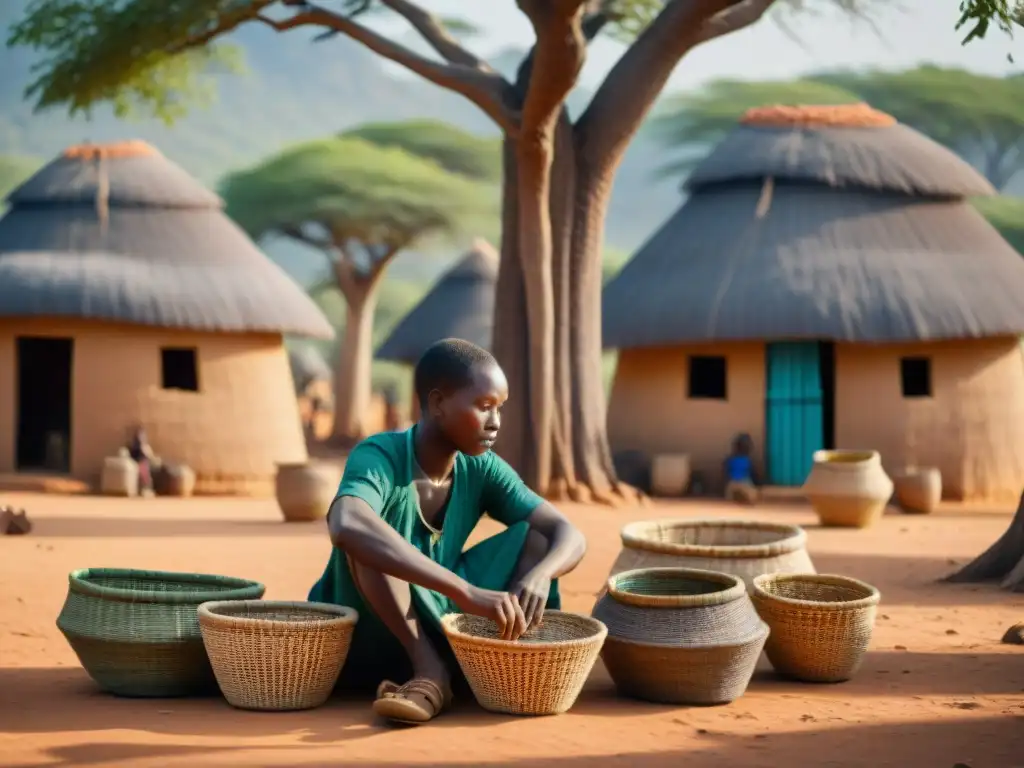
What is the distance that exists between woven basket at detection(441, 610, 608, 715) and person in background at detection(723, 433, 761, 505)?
9.88 meters

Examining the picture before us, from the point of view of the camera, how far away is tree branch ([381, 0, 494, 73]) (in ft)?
44.5

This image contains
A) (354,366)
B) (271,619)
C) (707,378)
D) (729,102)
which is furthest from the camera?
(729,102)

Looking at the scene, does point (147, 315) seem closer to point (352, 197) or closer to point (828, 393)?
point (828, 393)

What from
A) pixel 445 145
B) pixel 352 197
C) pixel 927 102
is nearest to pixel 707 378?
pixel 352 197

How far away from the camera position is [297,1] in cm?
1324

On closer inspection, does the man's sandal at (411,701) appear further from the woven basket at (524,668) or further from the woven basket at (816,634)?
the woven basket at (816,634)

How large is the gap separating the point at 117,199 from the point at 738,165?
6598 millimetres

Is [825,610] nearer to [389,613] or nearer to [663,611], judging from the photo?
[663,611]

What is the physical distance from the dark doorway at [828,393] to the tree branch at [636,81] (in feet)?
11.4

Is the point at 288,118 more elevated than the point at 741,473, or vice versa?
the point at 288,118

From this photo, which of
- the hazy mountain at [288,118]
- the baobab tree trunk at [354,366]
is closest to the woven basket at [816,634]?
the baobab tree trunk at [354,366]

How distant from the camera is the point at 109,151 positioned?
16547 mm

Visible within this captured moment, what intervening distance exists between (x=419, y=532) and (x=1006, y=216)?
23.7m

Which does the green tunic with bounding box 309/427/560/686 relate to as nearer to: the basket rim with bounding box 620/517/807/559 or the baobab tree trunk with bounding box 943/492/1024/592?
the basket rim with bounding box 620/517/807/559
